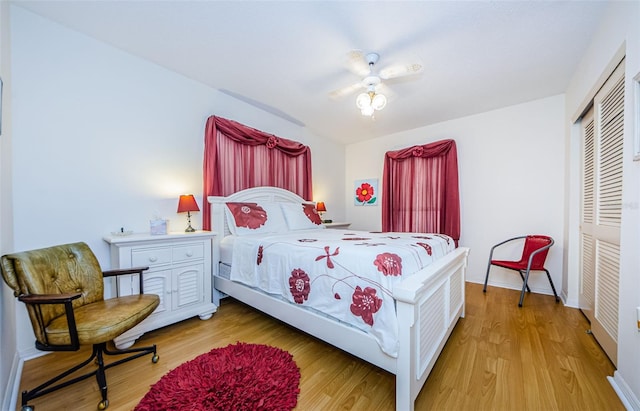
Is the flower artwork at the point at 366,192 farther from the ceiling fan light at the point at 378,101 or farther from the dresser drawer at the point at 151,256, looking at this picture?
the dresser drawer at the point at 151,256

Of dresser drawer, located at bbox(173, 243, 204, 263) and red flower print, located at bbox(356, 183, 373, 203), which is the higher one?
red flower print, located at bbox(356, 183, 373, 203)

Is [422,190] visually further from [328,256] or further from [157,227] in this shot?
[157,227]

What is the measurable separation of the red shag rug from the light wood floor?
96 millimetres

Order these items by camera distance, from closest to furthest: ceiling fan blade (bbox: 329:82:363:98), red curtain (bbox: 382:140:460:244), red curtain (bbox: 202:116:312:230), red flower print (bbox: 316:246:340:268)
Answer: red flower print (bbox: 316:246:340:268) → ceiling fan blade (bbox: 329:82:363:98) → red curtain (bbox: 202:116:312:230) → red curtain (bbox: 382:140:460:244)

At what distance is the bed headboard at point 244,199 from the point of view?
2.78 meters

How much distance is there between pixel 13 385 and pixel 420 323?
2390 mm

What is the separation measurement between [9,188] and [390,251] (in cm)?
262

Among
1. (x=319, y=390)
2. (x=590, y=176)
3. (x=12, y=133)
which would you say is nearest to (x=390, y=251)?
(x=319, y=390)

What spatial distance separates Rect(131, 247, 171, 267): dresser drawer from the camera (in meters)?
2.01

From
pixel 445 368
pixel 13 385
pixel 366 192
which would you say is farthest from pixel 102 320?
pixel 366 192

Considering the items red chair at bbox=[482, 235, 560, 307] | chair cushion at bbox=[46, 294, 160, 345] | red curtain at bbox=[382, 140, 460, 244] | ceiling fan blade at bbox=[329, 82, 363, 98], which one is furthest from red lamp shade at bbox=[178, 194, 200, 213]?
red chair at bbox=[482, 235, 560, 307]

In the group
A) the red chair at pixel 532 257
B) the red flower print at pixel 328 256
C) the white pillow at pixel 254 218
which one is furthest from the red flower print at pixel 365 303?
the red chair at pixel 532 257

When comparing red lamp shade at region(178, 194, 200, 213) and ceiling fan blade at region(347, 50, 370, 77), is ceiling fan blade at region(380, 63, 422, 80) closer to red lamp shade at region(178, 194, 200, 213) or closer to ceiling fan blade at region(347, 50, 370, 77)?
ceiling fan blade at region(347, 50, 370, 77)

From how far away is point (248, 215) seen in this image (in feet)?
9.21
